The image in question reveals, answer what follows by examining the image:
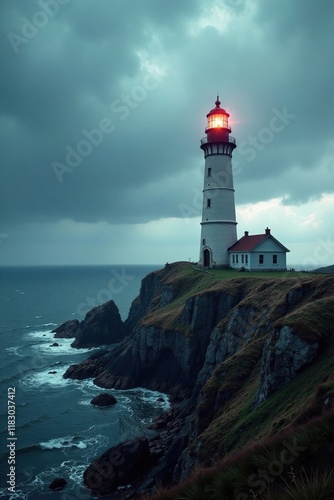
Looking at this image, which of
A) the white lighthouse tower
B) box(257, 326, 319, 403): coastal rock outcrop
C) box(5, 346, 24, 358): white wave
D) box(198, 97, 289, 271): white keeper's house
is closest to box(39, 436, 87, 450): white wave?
box(257, 326, 319, 403): coastal rock outcrop

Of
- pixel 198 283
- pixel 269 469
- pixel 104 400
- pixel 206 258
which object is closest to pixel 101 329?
pixel 206 258

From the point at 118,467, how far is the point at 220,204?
40.8m

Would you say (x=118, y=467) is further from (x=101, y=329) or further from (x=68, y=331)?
(x=68, y=331)

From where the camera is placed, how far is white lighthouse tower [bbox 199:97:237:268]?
56.7m

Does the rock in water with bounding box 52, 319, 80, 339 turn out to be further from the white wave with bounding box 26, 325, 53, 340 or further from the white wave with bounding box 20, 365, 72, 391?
the white wave with bounding box 20, 365, 72, 391

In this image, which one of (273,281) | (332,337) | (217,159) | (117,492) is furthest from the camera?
(217,159)

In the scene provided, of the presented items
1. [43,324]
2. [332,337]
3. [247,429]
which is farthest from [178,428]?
[43,324]

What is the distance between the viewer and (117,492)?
25719 mm

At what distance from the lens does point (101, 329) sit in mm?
76125

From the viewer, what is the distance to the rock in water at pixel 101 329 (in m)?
74.5

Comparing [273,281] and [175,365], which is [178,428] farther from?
[273,281]

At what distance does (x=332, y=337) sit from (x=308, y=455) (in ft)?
44.8

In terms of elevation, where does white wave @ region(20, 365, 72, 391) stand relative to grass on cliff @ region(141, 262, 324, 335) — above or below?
below

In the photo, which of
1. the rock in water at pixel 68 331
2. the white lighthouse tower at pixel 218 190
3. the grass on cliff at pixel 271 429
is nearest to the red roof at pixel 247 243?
the white lighthouse tower at pixel 218 190
